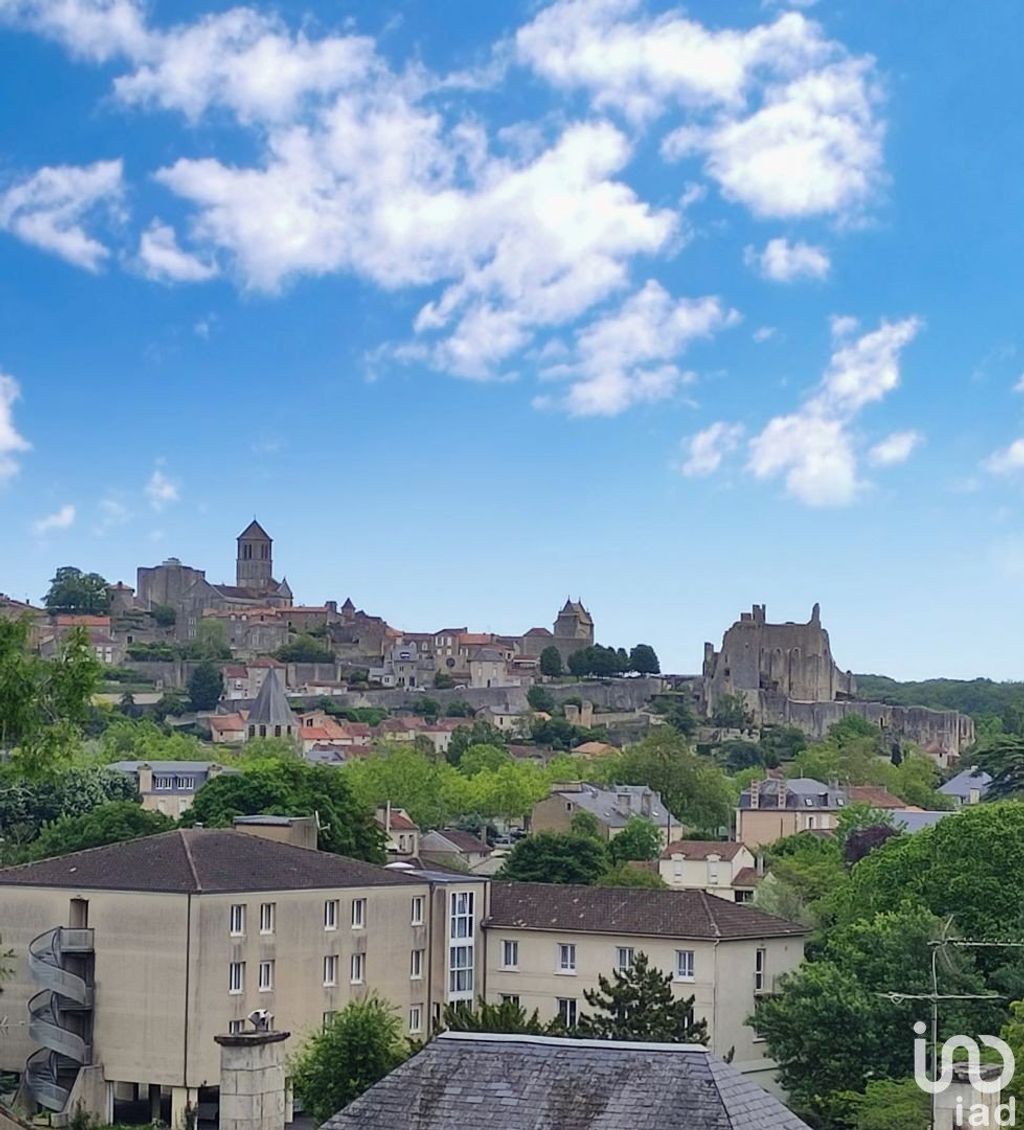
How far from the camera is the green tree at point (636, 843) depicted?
7655 centimetres

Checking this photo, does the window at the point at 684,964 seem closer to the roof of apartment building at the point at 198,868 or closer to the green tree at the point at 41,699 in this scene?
the roof of apartment building at the point at 198,868

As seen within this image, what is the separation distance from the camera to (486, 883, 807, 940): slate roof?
49.7 meters

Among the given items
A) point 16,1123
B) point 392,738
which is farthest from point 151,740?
point 16,1123

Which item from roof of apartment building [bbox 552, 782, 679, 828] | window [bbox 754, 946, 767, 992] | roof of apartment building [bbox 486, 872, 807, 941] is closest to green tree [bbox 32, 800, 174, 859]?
roof of apartment building [bbox 486, 872, 807, 941]

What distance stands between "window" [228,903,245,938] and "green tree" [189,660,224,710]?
374ft

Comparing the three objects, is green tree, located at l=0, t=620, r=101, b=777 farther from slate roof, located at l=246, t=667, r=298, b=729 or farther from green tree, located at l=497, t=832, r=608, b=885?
slate roof, located at l=246, t=667, r=298, b=729

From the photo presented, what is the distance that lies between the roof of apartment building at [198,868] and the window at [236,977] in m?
1.69

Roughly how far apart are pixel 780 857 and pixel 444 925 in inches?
1029

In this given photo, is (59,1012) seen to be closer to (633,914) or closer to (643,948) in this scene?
(643,948)

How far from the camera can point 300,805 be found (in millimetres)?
63906

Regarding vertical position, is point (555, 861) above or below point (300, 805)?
below

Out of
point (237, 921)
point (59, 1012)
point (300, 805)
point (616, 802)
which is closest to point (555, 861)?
point (300, 805)

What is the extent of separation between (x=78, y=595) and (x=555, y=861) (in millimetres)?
136329

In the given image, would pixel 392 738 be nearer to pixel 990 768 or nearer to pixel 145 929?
pixel 990 768
